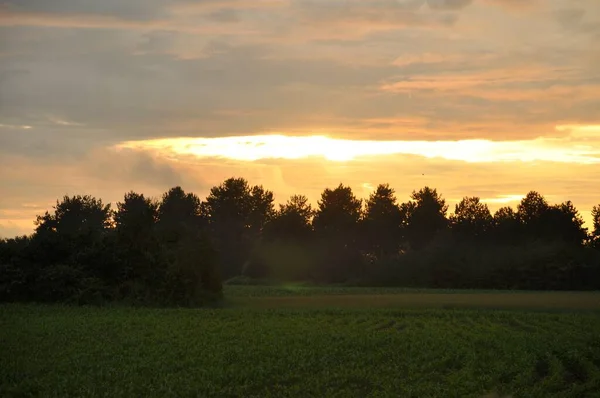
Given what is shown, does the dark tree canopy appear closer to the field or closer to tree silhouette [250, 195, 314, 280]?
tree silhouette [250, 195, 314, 280]

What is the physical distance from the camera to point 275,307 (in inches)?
2082

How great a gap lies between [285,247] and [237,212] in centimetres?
4133

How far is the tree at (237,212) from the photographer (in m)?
155

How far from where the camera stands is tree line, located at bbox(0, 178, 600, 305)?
54500 millimetres

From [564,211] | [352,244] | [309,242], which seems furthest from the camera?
[352,244]

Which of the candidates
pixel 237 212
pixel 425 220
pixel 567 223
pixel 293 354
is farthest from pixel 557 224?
pixel 293 354

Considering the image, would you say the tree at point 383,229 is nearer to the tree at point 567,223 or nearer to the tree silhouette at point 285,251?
the tree silhouette at point 285,251

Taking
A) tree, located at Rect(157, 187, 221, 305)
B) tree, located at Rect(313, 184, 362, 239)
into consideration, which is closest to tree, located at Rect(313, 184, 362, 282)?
tree, located at Rect(313, 184, 362, 239)

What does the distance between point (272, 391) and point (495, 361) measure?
29.1 feet

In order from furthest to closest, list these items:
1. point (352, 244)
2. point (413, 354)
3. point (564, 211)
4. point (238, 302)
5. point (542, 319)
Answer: point (352, 244), point (564, 211), point (238, 302), point (542, 319), point (413, 354)

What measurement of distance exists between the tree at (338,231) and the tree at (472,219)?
15.9 metres

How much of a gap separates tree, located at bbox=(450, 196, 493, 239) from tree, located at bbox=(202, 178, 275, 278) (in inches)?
1465

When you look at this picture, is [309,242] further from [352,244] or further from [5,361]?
[5,361]

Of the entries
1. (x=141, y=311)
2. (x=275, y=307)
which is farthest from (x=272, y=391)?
(x=275, y=307)
